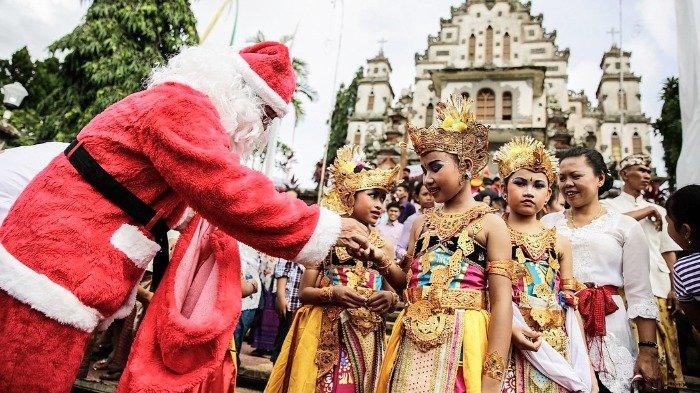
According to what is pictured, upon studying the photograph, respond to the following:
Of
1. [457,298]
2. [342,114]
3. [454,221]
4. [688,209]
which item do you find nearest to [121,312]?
[457,298]

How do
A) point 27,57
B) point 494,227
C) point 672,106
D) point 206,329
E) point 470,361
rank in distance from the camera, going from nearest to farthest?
point 206,329 < point 470,361 < point 494,227 < point 672,106 < point 27,57

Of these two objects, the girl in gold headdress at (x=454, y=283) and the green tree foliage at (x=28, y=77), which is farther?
the green tree foliage at (x=28, y=77)

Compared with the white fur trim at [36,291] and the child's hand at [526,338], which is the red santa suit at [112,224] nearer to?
the white fur trim at [36,291]

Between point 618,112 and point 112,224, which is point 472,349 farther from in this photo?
point 618,112

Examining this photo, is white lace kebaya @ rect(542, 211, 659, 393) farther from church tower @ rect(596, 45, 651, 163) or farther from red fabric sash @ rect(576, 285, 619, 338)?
church tower @ rect(596, 45, 651, 163)

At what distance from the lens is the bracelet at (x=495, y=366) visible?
2068 mm

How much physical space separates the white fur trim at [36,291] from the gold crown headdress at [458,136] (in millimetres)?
1952

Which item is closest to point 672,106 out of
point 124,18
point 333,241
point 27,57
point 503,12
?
point 503,12

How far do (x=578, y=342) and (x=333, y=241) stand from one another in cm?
180

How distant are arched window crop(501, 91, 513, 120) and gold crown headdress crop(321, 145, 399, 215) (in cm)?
2224

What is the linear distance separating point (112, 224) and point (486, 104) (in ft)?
83.4

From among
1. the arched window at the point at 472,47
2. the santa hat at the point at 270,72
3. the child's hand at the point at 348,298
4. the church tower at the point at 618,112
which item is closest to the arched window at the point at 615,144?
the church tower at the point at 618,112

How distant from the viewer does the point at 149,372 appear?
1577 millimetres

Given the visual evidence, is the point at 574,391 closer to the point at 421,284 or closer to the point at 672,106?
the point at 421,284
